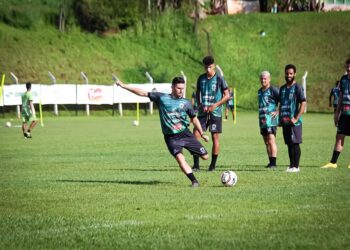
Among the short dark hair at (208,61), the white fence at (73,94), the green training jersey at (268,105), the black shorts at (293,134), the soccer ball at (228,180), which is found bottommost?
the white fence at (73,94)

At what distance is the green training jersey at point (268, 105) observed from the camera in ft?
60.6

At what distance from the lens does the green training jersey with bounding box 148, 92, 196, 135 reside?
585 inches

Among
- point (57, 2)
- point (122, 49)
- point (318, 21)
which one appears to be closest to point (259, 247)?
point (122, 49)

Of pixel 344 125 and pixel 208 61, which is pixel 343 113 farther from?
pixel 208 61

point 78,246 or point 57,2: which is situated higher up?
point 57,2

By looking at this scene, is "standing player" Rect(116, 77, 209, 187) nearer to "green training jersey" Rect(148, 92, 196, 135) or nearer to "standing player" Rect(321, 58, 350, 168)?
"green training jersey" Rect(148, 92, 196, 135)

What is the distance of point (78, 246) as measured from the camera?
913cm

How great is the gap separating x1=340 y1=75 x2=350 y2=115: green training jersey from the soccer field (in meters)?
1.25

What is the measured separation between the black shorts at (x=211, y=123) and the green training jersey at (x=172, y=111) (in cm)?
348

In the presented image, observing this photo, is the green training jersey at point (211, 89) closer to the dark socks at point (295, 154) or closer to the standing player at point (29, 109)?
the dark socks at point (295, 154)

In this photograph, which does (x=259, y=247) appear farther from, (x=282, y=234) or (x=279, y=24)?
(x=279, y=24)

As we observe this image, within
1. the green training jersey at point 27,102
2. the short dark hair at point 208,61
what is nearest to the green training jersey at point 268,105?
the short dark hair at point 208,61

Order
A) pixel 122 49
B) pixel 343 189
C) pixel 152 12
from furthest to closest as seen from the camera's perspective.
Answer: pixel 152 12 → pixel 122 49 → pixel 343 189

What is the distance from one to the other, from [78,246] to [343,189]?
554 centimetres
